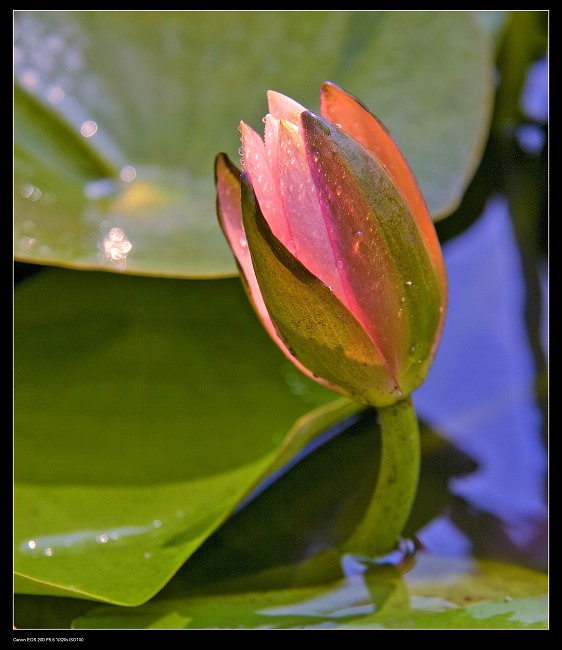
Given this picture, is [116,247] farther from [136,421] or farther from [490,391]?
[490,391]

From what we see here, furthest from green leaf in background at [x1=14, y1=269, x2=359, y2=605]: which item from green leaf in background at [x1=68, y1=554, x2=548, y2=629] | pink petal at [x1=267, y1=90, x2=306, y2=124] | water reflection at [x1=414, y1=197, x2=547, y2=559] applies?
pink petal at [x1=267, y1=90, x2=306, y2=124]

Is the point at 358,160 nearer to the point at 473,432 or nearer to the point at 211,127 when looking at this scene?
the point at 473,432

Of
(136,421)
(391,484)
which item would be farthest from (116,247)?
(391,484)

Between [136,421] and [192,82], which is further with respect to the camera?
[192,82]

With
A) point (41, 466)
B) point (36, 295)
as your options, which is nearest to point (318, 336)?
point (41, 466)

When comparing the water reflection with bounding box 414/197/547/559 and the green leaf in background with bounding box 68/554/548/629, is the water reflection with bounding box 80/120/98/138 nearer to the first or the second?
the water reflection with bounding box 414/197/547/559
